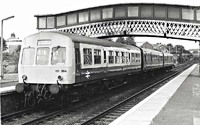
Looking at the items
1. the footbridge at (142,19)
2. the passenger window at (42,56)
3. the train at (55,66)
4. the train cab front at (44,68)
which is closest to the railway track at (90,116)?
the train at (55,66)

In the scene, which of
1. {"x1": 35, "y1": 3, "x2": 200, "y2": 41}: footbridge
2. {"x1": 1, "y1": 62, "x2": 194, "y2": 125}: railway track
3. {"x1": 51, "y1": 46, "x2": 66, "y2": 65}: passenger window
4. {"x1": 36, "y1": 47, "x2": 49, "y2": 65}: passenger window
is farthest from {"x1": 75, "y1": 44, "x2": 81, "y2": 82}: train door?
{"x1": 35, "y1": 3, "x2": 200, "y2": 41}: footbridge

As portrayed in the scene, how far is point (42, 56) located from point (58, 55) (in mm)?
→ 714

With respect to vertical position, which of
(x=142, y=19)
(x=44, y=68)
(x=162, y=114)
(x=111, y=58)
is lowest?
(x=162, y=114)

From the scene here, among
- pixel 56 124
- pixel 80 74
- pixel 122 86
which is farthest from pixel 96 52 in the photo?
pixel 122 86

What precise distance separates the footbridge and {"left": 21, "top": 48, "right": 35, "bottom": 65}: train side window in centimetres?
3091

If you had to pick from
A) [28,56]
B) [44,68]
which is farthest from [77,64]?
[28,56]

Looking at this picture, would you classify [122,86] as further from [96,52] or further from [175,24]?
[175,24]

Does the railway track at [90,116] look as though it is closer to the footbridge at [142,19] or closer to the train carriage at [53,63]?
the train carriage at [53,63]

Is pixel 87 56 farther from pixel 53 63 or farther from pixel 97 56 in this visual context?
pixel 53 63

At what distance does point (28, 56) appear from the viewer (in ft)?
40.0

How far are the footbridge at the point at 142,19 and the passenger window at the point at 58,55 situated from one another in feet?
101

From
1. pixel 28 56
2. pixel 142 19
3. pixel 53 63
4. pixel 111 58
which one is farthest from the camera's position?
pixel 142 19

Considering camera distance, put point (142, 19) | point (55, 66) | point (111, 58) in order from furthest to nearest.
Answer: point (142, 19) → point (111, 58) → point (55, 66)

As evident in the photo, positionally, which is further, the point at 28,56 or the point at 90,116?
the point at 28,56
